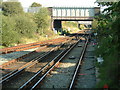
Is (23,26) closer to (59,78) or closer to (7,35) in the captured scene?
(7,35)

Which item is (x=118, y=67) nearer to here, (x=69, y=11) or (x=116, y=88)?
(x=116, y=88)

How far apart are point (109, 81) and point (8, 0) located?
62658 mm

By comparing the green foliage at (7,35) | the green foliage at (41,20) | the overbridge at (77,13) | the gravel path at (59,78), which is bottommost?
the gravel path at (59,78)

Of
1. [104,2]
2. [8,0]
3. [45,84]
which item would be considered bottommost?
[45,84]

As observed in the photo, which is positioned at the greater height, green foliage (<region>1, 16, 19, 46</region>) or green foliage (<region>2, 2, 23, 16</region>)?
green foliage (<region>2, 2, 23, 16</region>)

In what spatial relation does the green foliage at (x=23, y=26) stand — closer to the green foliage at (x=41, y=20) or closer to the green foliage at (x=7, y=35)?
the green foliage at (x=7, y=35)

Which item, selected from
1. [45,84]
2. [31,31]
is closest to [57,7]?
[31,31]

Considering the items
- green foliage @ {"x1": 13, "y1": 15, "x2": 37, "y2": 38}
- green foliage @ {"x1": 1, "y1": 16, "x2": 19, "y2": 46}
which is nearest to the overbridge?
green foliage @ {"x1": 13, "y1": 15, "x2": 37, "y2": 38}

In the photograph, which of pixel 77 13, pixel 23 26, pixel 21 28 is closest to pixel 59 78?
pixel 23 26

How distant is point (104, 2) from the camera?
12.5 m

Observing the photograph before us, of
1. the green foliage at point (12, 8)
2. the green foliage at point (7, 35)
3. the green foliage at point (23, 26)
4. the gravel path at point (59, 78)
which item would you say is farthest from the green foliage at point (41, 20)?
the gravel path at point (59, 78)

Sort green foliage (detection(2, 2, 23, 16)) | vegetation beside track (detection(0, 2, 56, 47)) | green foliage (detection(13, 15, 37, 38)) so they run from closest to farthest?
vegetation beside track (detection(0, 2, 56, 47)) < green foliage (detection(13, 15, 37, 38)) < green foliage (detection(2, 2, 23, 16))

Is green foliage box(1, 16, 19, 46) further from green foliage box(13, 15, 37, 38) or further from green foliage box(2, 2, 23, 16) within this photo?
green foliage box(2, 2, 23, 16)

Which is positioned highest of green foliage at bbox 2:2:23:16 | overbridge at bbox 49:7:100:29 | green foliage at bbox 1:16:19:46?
green foliage at bbox 2:2:23:16
